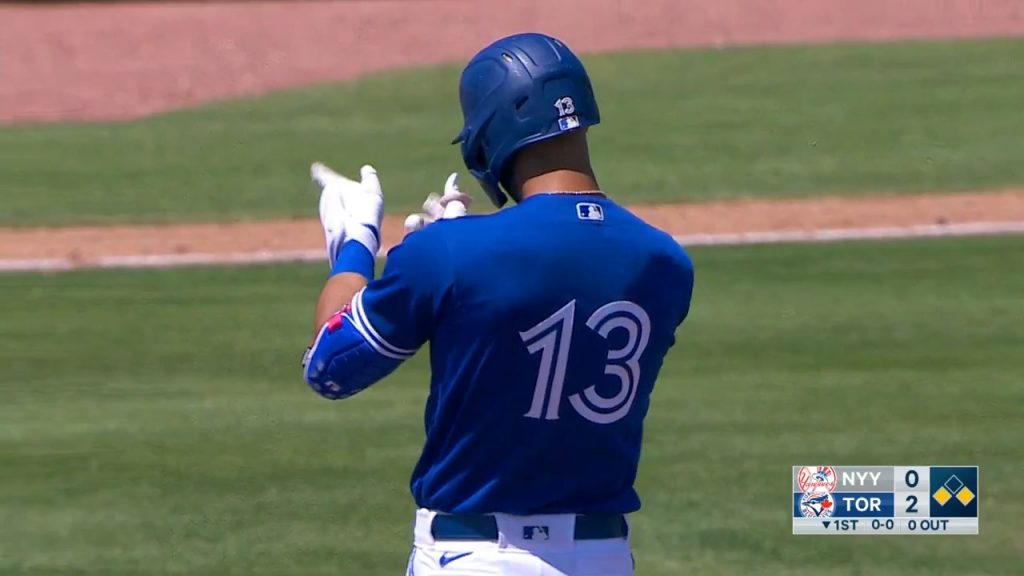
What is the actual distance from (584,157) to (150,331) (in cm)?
747

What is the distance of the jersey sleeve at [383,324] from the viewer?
311cm

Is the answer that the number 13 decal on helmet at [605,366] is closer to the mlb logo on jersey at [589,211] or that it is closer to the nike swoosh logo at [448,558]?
the mlb logo on jersey at [589,211]

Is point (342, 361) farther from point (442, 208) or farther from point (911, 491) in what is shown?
point (911, 491)

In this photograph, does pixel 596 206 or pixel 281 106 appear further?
pixel 281 106

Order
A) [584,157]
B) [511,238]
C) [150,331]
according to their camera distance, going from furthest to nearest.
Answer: [150,331] < [584,157] < [511,238]

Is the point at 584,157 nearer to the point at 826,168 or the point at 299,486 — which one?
the point at 299,486

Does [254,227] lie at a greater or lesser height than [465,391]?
greater

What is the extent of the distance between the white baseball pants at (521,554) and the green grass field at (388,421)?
338 cm

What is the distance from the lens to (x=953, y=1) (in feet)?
77.0

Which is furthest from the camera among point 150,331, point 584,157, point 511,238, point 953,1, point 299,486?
point 953,1

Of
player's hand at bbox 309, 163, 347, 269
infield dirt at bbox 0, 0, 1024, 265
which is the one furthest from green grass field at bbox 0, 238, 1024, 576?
infield dirt at bbox 0, 0, 1024, 265

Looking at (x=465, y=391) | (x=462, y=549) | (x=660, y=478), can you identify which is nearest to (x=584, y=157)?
(x=465, y=391)

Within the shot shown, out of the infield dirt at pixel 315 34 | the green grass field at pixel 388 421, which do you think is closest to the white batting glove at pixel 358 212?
the green grass field at pixel 388 421

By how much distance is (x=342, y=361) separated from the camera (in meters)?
3.23
